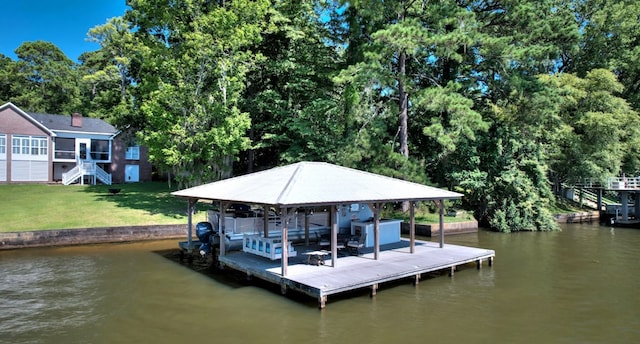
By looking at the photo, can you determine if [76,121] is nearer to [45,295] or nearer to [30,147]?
[30,147]

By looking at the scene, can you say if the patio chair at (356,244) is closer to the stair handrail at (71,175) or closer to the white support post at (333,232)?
the white support post at (333,232)

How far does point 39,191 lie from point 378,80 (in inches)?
938

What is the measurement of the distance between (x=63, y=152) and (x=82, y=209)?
17.9 m

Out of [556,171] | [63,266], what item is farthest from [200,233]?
[556,171]

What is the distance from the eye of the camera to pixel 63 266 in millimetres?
14070

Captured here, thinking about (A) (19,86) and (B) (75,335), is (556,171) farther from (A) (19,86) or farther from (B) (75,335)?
(A) (19,86)

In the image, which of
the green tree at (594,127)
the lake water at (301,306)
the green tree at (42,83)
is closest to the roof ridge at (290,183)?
the lake water at (301,306)

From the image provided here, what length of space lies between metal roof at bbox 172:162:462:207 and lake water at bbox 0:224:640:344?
2529mm

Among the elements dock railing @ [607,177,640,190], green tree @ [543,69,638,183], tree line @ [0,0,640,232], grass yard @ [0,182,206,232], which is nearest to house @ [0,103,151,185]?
grass yard @ [0,182,206,232]

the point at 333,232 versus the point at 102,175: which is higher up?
the point at 102,175

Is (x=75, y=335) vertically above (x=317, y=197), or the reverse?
(x=317, y=197)

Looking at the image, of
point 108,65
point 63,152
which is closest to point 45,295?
point 63,152

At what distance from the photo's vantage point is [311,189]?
11.6m

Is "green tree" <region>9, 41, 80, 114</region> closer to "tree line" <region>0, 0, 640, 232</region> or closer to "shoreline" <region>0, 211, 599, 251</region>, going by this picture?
"tree line" <region>0, 0, 640, 232</region>
